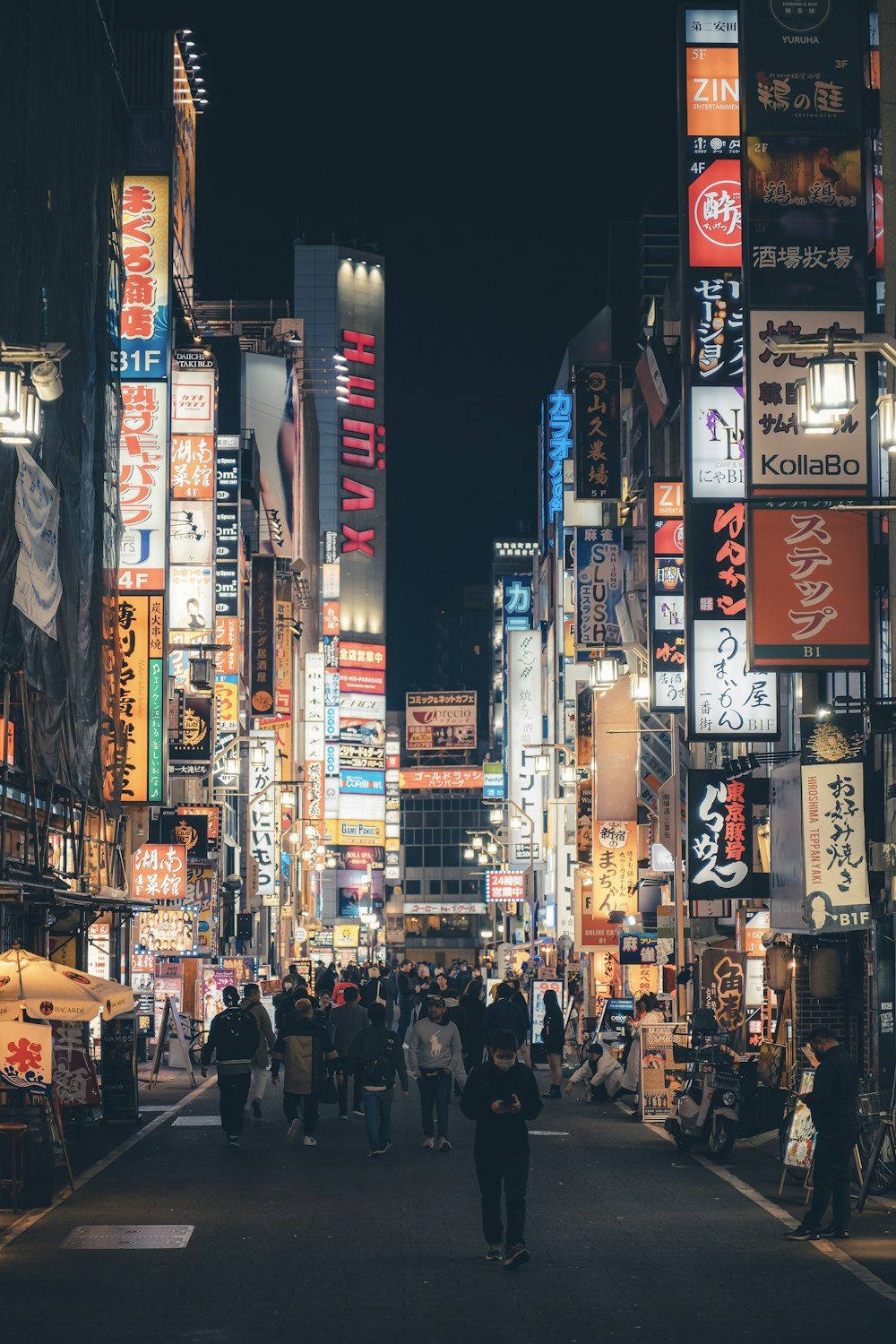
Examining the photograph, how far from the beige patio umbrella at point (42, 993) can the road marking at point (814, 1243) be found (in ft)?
Result: 20.6

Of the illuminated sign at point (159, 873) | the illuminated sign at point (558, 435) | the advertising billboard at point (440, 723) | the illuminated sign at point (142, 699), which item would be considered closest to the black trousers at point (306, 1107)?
the illuminated sign at point (142, 699)

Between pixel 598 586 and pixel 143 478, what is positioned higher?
pixel 598 586

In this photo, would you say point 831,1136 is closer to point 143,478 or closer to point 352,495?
point 143,478

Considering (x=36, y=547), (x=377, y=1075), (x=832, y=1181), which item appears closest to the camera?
(x=832, y=1181)

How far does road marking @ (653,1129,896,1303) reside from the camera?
489 inches

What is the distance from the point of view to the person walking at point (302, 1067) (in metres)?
22.2

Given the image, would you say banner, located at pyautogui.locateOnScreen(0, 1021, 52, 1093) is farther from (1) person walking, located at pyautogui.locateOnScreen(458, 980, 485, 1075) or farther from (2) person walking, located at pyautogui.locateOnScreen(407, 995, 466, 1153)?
(1) person walking, located at pyautogui.locateOnScreen(458, 980, 485, 1075)

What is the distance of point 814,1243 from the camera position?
47.3 feet

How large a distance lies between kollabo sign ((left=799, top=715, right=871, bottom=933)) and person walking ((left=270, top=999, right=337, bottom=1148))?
6.01 metres

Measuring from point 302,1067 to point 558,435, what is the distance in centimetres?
6055

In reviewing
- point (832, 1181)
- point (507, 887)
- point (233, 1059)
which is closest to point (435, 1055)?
point (233, 1059)

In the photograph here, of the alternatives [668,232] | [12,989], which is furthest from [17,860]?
[668,232]

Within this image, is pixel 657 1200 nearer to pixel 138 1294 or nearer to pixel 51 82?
pixel 138 1294

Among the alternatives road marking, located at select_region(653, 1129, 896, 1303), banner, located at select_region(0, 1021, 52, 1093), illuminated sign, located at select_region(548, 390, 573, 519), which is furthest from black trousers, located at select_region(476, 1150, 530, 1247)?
illuminated sign, located at select_region(548, 390, 573, 519)
